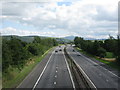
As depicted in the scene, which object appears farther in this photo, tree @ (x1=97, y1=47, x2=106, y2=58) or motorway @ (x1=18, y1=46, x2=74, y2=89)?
tree @ (x1=97, y1=47, x2=106, y2=58)

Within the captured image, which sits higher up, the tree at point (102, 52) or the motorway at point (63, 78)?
the tree at point (102, 52)

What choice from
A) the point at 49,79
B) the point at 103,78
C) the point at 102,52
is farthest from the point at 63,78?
the point at 102,52

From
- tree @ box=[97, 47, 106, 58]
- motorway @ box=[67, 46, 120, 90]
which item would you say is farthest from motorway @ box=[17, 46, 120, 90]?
tree @ box=[97, 47, 106, 58]

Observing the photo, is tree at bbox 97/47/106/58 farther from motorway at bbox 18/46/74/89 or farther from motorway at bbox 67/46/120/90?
motorway at bbox 18/46/74/89

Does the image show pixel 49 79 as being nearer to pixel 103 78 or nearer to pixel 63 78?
→ pixel 63 78

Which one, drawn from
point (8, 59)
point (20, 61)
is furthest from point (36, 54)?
point (8, 59)

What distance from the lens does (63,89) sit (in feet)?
75.2

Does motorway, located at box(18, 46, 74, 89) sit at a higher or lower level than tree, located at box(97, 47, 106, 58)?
lower

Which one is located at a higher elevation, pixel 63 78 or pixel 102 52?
pixel 102 52

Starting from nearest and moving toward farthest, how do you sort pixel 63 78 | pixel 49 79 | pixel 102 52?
pixel 49 79 → pixel 63 78 → pixel 102 52

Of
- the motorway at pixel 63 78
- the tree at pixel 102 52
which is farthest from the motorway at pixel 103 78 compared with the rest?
the tree at pixel 102 52

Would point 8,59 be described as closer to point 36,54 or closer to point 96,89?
point 96,89

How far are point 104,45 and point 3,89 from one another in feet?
262

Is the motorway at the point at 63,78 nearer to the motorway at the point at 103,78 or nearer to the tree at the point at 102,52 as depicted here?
the motorway at the point at 103,78
